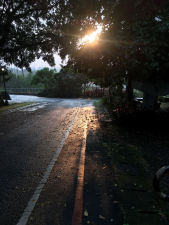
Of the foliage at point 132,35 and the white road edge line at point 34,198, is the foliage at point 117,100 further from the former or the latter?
the white road edge line at point 34,198

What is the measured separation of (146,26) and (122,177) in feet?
19.9

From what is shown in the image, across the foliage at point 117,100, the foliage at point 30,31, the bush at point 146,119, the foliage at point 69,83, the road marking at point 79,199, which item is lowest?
the road marking at point 79,199

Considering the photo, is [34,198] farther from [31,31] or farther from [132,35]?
[31,31]

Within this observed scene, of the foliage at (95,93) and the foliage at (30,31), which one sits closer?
the foliage at (30,31)

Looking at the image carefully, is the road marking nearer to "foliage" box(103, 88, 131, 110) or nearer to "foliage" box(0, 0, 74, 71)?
"foliage" box(103, 88, 131, 110)

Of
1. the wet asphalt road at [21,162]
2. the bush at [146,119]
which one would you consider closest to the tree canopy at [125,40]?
the bush at [146,119]

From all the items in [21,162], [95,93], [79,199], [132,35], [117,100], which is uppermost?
[132,35]

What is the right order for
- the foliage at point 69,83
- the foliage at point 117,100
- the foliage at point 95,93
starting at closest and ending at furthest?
the foliage at point 117,100
the foliage at point 95,93
the foliage at point 69,83

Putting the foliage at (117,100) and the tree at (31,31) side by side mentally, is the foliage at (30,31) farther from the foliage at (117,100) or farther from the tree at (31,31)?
the foliage at (117,100)

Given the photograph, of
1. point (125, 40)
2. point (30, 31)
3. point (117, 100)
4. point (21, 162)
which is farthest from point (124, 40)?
point (30, 31)

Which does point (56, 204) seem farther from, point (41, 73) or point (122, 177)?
point (41, 73)

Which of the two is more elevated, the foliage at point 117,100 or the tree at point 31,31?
the tree at point 31,31

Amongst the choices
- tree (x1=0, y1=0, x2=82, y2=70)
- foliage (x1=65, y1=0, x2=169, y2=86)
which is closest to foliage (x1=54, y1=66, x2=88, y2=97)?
tree (x1=0, y1=0, x2=82, y2=70)

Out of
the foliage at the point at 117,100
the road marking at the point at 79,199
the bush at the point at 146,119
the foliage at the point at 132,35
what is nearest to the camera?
the road marking at the point at 79,199
